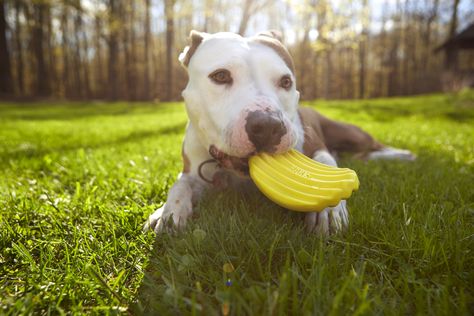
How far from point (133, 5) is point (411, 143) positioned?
2212 centimetres

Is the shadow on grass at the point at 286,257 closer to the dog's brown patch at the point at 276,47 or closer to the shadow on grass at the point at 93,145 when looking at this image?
the dog's brown patch at the point at 276,47

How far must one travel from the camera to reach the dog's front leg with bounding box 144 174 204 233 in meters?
1.94

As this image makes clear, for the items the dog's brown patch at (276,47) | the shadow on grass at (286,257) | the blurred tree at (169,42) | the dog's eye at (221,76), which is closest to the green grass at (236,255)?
the shadow on grass at (286,257)

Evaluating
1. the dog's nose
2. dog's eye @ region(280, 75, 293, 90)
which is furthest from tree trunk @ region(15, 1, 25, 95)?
the dog's nose

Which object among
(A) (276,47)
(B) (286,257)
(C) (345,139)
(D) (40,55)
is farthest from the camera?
(D) (40,55)

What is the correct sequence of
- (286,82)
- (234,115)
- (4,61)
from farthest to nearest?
(4,61) < (286,82) < (234,115)

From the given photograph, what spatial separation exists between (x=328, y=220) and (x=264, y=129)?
1.85 feet

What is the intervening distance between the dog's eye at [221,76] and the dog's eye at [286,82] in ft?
1.10

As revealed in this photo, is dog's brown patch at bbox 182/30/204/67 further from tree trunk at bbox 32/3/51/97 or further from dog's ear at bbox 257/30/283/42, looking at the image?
tree trunk at bbox 32/3/51/97

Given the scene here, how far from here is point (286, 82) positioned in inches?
90.7

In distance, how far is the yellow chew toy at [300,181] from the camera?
5.60 feet

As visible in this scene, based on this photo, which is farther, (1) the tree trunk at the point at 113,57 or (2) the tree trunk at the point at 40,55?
(2) the tree trunk at the point at 40,55

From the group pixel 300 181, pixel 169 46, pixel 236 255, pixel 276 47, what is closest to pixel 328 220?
pixel 300 181

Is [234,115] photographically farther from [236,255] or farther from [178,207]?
[236,255]
